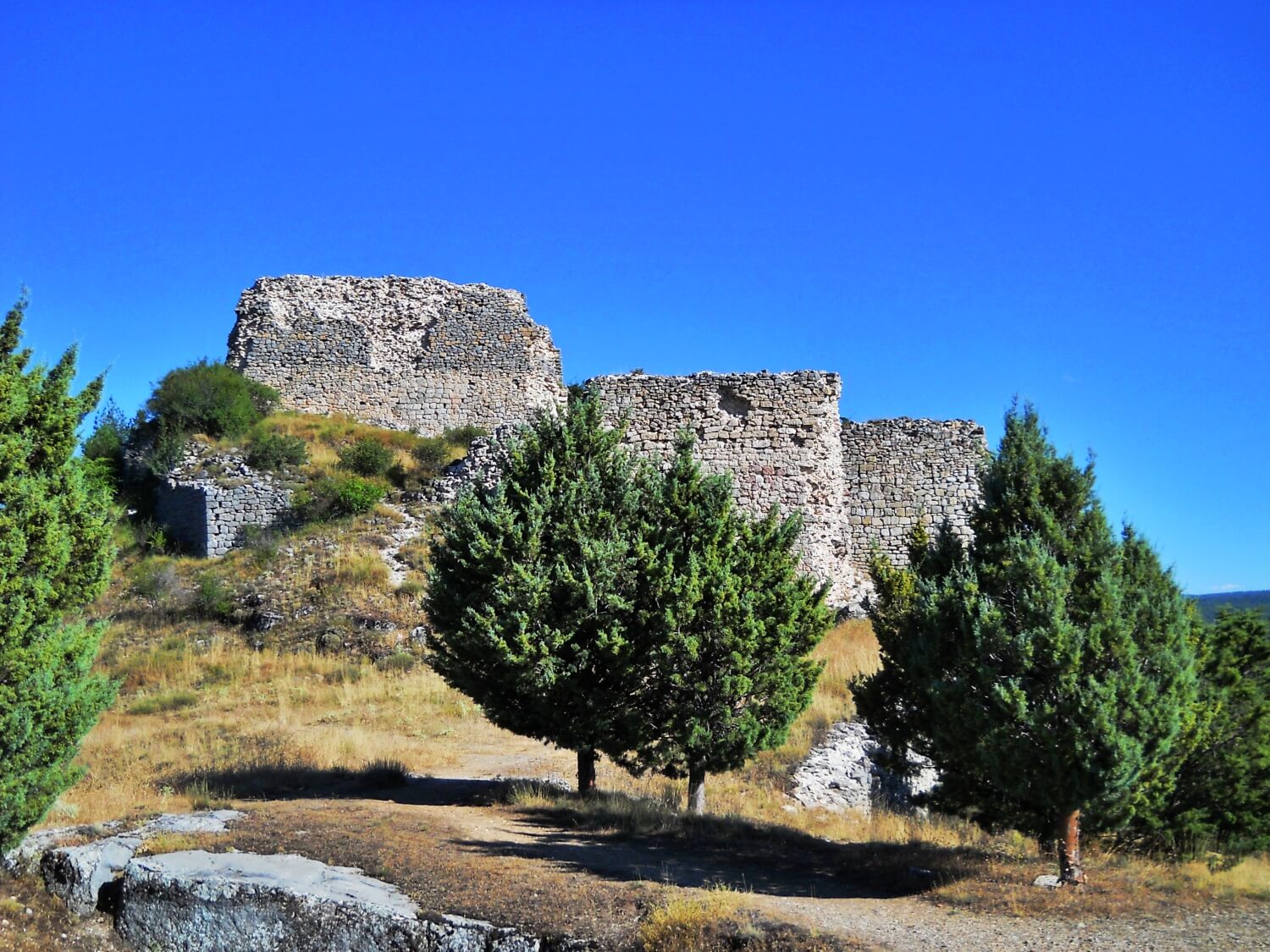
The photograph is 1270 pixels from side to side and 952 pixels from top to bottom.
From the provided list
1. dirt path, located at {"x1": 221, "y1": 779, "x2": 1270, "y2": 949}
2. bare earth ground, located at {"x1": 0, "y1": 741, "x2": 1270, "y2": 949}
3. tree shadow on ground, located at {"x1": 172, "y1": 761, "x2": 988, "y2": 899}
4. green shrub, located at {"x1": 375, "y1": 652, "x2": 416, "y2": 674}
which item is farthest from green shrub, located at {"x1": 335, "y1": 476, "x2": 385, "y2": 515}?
dirt path, located at {"x1": 221, "y1": 779, "x2": 1270, "y2": 949}

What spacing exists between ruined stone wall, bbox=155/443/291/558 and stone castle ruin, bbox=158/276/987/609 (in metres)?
0.05

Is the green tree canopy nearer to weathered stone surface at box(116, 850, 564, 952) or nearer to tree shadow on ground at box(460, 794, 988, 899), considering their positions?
tree shadow on ground at box(460, 794, 988, 899)

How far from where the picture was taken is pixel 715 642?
40.0ft

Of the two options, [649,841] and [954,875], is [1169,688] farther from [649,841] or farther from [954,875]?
[649,841]

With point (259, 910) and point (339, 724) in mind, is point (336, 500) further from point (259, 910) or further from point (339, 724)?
point (259, 910)

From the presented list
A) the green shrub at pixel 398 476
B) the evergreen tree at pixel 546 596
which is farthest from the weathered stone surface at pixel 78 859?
the green shrub at pixel 398 476

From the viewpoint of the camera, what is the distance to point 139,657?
20641 millimetres

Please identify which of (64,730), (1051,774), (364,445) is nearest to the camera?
(1051,774)

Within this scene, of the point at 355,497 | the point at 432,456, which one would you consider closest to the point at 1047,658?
the point at 355,497

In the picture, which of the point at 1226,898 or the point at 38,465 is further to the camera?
the point at 38,465

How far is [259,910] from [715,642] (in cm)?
559

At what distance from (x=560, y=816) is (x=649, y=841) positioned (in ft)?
5.01

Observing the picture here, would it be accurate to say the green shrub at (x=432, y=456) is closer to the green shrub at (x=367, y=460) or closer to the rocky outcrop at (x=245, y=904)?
A: the green shrub at (x=367, y=460)

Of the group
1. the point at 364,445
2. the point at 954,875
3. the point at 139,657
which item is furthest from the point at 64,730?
the point at 364,445
